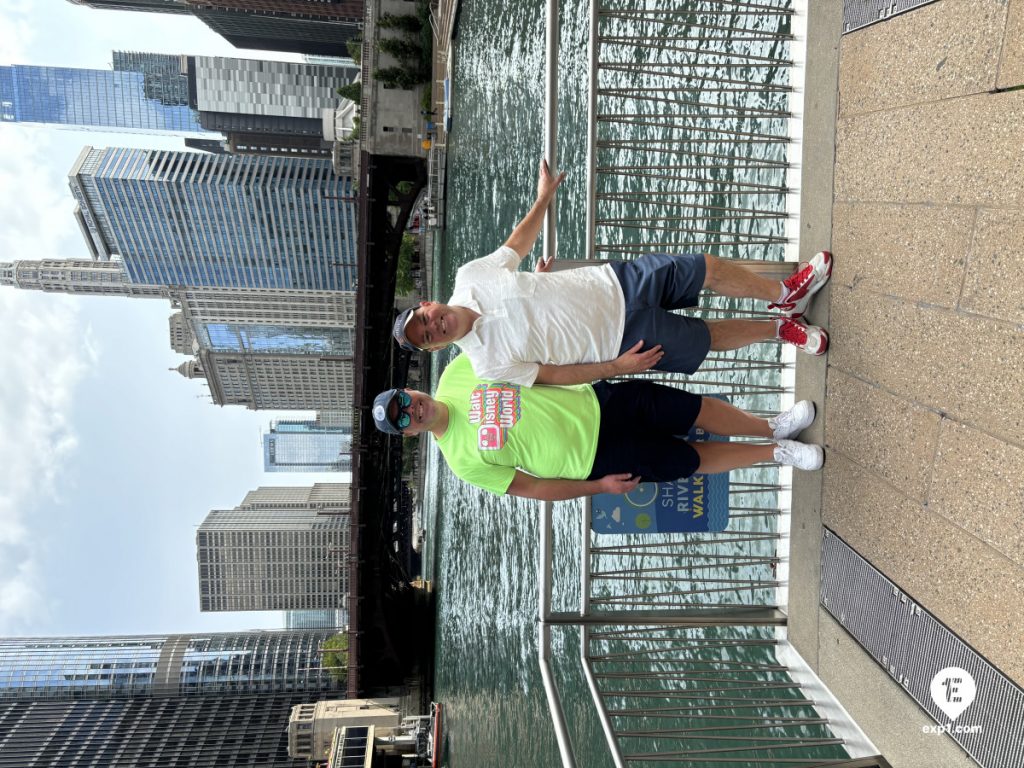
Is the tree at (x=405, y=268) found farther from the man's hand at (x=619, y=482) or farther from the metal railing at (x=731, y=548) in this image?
the man's hand at (x=619, y=482)

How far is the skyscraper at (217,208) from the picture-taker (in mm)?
75438

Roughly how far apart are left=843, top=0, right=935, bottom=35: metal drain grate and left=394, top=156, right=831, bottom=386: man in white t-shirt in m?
1.24

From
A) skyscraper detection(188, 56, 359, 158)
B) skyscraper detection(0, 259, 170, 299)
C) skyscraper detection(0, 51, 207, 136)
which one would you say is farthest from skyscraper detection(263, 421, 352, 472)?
skyscraper detection(188, 56, 359, 158)

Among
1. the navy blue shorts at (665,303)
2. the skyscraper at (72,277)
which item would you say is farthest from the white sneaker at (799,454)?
the skyscraper at (72,277)

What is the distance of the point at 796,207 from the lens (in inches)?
187

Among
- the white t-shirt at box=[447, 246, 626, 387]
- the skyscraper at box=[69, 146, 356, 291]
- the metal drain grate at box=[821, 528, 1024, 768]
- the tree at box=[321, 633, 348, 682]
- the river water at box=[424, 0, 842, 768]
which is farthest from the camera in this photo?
the skyscraper at box=[69, 146, 356, 291]

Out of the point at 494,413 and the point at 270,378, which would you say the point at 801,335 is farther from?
the point at 270,378

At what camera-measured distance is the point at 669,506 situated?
15.5 feet

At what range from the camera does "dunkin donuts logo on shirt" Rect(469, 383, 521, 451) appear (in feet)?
13.6

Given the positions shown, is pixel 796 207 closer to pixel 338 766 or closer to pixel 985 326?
pixel 985 326

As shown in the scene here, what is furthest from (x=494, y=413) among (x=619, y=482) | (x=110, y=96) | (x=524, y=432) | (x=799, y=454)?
(x=110, y=96)

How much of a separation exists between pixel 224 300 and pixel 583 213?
83524mm

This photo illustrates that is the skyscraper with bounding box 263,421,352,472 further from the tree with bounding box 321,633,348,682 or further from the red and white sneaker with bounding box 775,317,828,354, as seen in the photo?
the red and white sneaker with bounding box 775,317,828,354

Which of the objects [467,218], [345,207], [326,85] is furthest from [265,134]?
[467,218]
